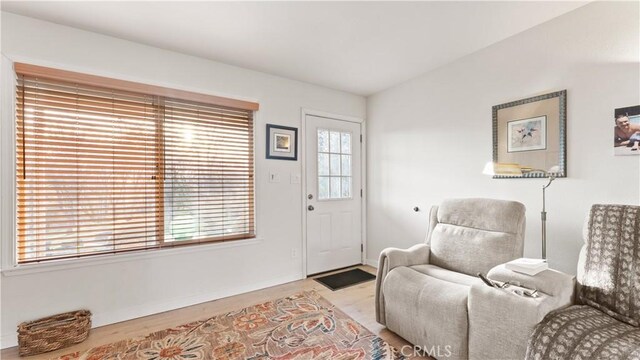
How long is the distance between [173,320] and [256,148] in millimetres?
1740

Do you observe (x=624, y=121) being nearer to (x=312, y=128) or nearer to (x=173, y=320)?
(x=312, y=128)

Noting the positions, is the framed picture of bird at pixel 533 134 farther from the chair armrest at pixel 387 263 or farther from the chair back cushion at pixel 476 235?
the chair armrest at pixel 387 263

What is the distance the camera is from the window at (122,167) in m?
1.99

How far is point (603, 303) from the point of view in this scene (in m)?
1.42

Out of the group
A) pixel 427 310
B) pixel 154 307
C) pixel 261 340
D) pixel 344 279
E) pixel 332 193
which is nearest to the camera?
pixel 427 310

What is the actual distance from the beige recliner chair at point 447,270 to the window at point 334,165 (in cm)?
144

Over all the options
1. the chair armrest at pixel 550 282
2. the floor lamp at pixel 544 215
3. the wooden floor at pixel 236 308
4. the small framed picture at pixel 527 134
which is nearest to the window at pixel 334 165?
the wooden floor at pixel 236 308

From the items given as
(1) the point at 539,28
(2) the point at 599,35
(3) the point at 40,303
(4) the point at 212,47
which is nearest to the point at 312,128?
(4) the point at 212,47

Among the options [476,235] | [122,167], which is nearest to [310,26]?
[122,167]

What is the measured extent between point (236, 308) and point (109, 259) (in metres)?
1.12

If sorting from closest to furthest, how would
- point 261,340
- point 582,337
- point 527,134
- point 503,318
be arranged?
point 582,337 < point 503,318 < point 261,340 < point 527,134

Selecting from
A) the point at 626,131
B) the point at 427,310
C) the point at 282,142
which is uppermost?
the point at 282,142

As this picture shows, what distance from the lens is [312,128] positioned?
11.0 feet

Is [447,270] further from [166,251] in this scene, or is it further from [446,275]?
[166,251]
